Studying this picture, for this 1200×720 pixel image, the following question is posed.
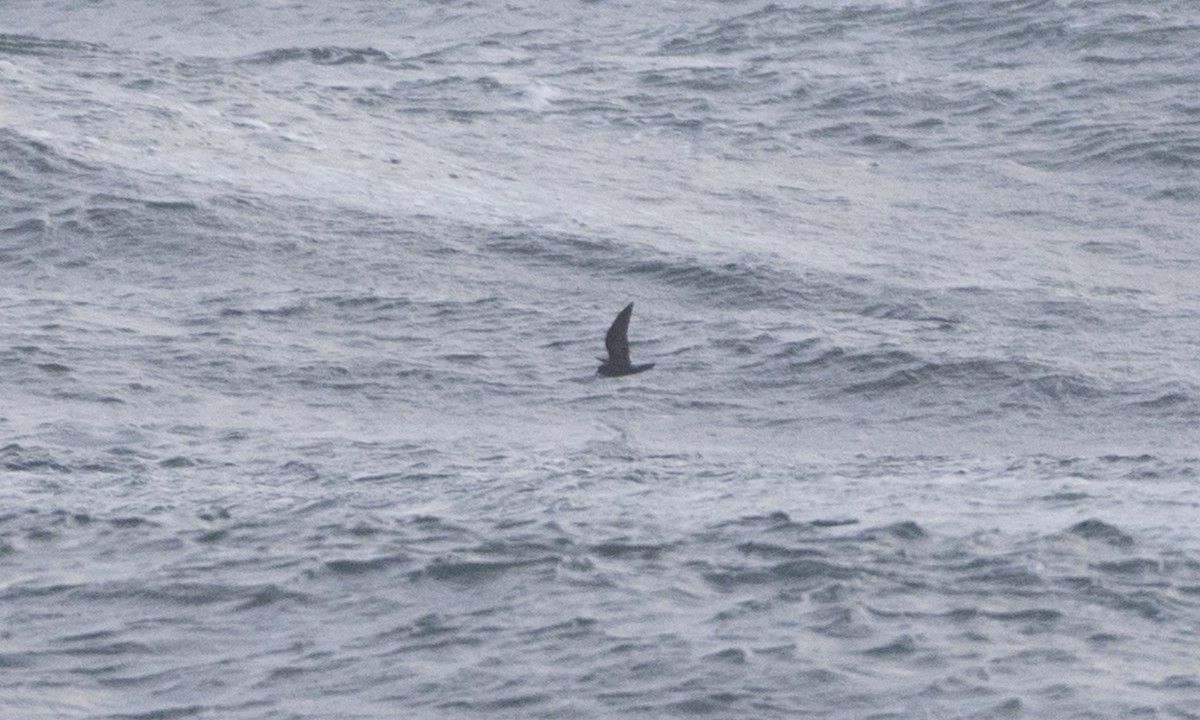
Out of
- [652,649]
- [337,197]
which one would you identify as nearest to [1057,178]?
[337,197]

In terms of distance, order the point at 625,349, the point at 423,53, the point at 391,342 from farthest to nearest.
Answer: the point at 423,53 < the point at 391,342 < the point at 625,349

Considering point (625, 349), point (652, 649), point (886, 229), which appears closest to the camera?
point (652, 649)

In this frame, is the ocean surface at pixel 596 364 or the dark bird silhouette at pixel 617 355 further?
the dark bird silhouette at pixel 617 355

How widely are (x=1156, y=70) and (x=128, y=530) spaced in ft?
61.7

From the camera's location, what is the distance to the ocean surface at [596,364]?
14359 millimetres

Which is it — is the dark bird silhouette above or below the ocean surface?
above

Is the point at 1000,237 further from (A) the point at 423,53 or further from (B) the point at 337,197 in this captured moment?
(A) the point at 423,53

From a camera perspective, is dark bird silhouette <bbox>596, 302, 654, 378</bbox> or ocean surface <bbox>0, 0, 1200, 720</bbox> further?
dark bird silhouette <bbox>596, 302, 654, 378</bbox>

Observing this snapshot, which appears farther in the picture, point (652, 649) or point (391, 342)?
point (391, 342)

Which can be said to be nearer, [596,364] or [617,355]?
[617,355]

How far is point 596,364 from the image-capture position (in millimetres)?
20812

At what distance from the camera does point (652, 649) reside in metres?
14.3

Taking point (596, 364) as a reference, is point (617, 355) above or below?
above

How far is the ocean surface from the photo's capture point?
14.4m
